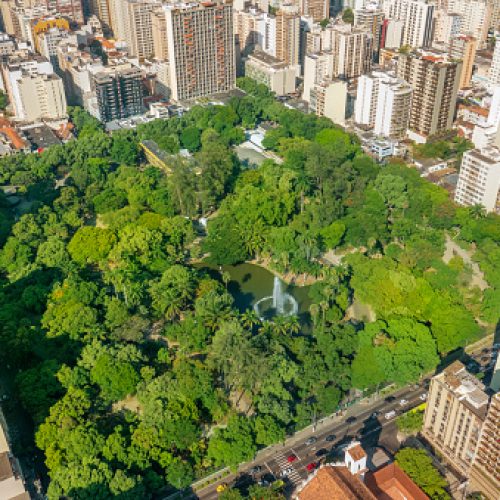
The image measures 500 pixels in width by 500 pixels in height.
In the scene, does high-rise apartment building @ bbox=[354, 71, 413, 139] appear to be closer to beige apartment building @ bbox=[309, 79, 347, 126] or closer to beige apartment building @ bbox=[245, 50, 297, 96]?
beige apartment building @ bbox=[309, 79, 347, 126]

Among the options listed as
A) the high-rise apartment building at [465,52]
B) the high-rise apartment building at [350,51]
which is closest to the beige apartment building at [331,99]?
the high-rise apartment building at [350,51]

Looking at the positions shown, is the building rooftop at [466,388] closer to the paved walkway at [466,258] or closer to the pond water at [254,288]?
the pond water at [254,288]

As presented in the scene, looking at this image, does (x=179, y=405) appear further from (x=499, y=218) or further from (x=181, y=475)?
(x=499, y=218)

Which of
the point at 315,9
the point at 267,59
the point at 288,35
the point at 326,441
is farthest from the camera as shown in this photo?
the point at 315,9

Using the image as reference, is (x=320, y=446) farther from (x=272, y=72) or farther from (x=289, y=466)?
(x=272, y=72)

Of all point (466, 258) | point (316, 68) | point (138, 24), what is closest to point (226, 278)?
point (466, 258)

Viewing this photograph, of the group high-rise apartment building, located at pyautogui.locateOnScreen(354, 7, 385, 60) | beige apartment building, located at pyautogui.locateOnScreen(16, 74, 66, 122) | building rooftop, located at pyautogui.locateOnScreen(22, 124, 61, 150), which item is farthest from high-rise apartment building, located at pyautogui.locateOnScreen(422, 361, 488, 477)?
high-rise apartment building, located at pyautogui.locateOnScreen(354, 7, 385, 60)
